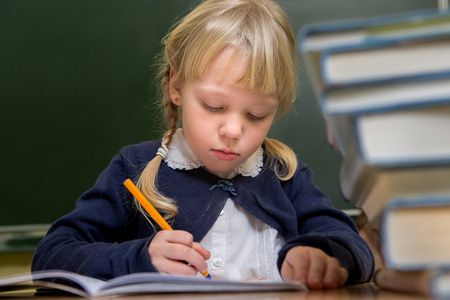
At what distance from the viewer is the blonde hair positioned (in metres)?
0.93

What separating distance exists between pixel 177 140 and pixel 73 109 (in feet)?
2.38

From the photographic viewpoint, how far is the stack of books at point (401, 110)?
37cm

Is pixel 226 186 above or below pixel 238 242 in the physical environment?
above

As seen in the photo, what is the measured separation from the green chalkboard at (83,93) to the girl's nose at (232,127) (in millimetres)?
776

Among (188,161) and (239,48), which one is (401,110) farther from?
(188,161)

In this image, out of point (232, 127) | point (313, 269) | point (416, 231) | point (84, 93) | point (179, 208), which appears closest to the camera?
point (416, 231)

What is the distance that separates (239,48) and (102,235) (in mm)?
470

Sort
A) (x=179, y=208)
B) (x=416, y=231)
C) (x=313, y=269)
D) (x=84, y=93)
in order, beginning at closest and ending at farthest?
1. (x=416, y=231)
2. (x=313, y=269)
3. (x=179, y=208)
4. (x=84, y=93)

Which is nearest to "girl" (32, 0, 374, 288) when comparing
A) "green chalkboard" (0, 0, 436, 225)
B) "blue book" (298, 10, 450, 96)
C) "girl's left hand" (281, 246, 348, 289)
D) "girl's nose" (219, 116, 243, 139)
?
"girl's nose" (219, 116, 243, 139)

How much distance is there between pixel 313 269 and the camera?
63 cm

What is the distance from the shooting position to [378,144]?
1.26 ft

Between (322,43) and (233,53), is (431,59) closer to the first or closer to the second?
(322,43)

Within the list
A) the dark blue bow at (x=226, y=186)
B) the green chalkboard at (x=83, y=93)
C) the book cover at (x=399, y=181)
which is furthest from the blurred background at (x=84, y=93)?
the book cover at (x=399, y=181)

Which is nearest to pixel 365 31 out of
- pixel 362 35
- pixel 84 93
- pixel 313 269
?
pixel 362 35
